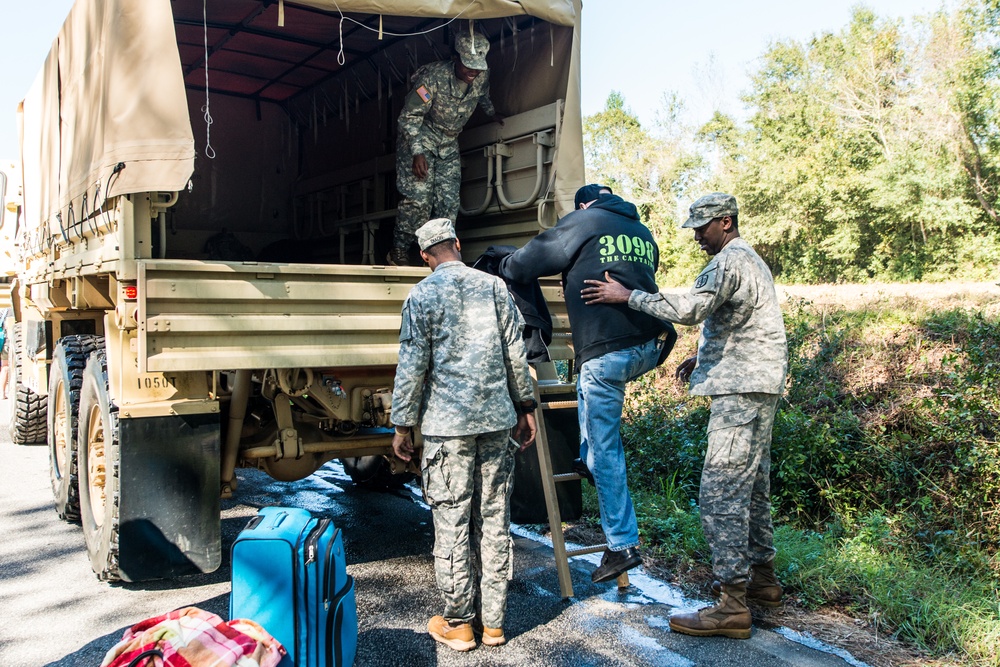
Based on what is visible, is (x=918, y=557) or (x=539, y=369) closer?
(x=918, y=557)

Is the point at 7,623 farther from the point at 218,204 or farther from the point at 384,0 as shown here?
the point at 218,204

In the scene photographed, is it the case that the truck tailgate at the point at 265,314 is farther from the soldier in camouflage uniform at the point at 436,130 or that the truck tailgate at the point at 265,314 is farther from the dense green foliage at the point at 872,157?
the dense green foliage at the point at 872,157

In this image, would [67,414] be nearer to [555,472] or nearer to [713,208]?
[555,472]

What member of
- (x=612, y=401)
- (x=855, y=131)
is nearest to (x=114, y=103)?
(x=612, y=401)

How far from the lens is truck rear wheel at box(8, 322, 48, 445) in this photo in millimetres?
7508

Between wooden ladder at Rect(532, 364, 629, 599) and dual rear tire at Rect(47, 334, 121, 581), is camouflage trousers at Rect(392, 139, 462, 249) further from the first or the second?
dual rear tire at Rect(47, 334, 121, 581)

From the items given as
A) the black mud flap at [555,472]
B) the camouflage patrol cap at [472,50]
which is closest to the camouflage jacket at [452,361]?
the black mud flap at [555,472]

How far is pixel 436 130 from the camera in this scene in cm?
519

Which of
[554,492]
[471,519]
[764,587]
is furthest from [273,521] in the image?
[764,587]

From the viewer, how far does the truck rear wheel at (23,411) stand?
751cm

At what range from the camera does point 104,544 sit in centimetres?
369

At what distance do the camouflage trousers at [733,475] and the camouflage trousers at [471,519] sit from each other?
34.4 inches

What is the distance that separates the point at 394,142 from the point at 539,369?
9.33ft

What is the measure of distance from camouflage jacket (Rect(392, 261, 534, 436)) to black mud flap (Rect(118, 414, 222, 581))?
99 cm
